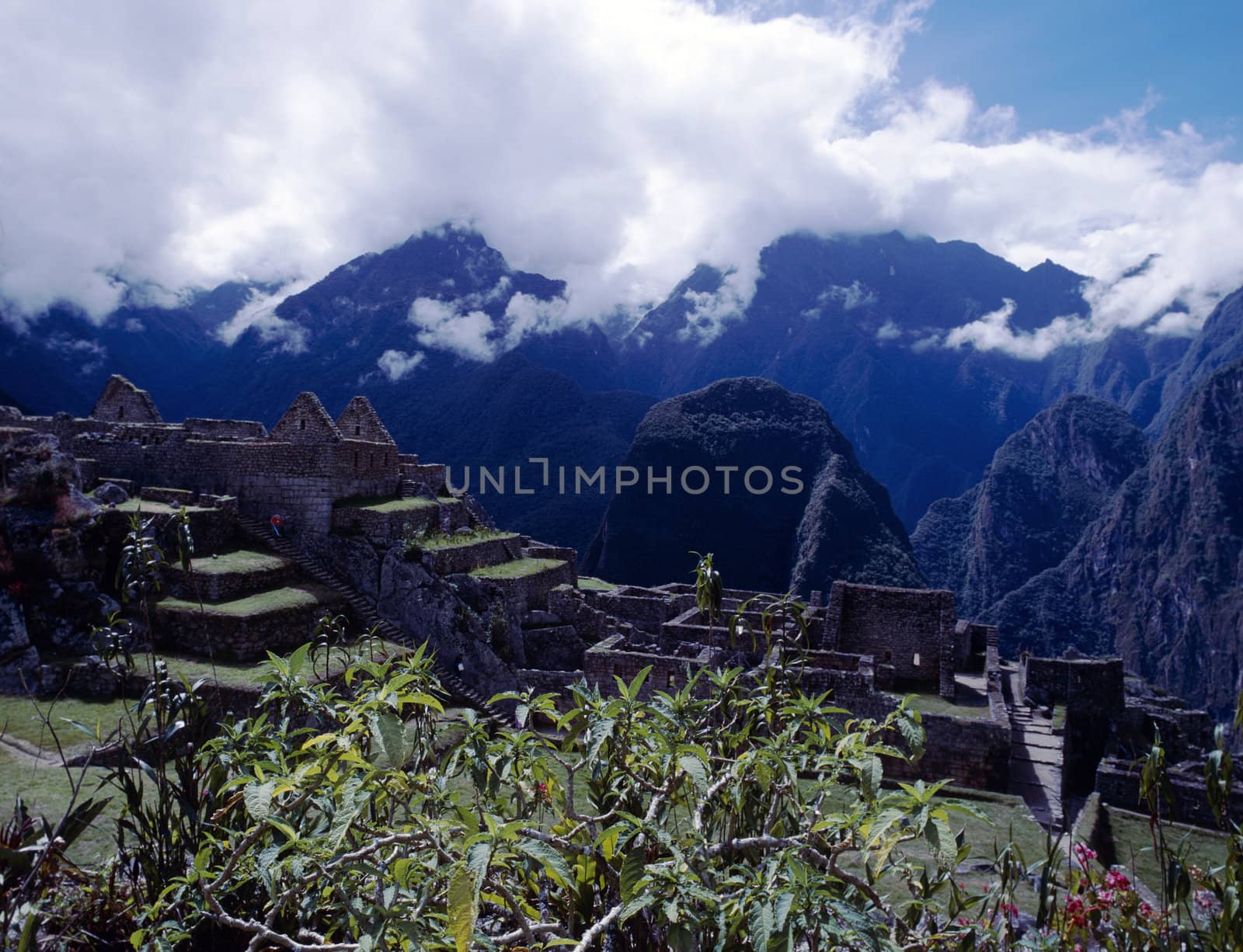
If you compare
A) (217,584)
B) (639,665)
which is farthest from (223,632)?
(639,665)

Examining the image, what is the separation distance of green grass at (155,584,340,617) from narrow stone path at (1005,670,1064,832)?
12.0 m

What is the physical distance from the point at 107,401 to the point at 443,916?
73.8 feet

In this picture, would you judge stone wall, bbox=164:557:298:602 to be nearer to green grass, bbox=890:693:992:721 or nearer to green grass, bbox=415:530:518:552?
green grass, bbox=415:530:518:552

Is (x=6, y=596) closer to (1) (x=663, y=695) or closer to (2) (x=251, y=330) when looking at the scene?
(1) (x=663, y=695)

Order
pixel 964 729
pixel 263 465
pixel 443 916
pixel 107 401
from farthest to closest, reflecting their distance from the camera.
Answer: pixel 107 401 → pixel 263 465 → pixel 964 729 → pixel 443 916

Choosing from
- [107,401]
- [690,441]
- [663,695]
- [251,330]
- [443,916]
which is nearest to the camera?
[443,916]

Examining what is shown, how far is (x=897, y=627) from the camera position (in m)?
17.6

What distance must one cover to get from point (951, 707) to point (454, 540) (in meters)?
10.6

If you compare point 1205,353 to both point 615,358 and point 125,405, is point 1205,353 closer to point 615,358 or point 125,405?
point 615,358

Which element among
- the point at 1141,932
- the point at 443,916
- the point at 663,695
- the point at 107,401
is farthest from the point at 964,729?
the point at 107,401

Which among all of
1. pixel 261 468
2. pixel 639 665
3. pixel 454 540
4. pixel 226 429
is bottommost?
pixel 639 665

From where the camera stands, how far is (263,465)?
1639 centimetres

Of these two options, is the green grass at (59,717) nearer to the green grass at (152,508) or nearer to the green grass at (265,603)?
the green grass at (265,603)

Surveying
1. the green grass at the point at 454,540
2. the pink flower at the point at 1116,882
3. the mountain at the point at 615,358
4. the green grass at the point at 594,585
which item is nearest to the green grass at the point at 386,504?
the green grass at the point at 454,540
